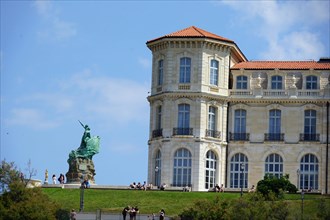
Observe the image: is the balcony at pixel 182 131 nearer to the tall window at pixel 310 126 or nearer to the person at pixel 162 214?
the tall window at pixel 310 126

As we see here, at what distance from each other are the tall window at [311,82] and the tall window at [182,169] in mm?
11492

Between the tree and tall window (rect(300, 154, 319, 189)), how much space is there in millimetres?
26761

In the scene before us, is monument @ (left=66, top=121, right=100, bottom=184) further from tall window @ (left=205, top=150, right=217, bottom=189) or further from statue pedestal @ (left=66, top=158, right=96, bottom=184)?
tall window @ (left=205, top=150, right=217, bottom=189)

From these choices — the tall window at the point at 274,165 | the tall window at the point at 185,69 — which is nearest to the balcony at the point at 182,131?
the tall window at the point at 185,69

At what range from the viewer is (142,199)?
93.1m

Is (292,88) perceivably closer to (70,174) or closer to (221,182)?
(221,182)

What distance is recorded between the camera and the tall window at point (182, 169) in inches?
4053

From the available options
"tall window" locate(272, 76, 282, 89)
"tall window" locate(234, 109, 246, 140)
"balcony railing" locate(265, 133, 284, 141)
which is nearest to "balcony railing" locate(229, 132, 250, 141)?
"tall window" locate(234, 109, 246, 140)

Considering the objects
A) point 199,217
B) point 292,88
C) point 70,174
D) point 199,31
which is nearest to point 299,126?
point 292,88

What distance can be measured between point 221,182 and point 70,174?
1209 centimetres

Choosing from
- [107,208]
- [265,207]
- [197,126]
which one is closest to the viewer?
[265,207]

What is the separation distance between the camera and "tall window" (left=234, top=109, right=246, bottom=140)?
10581 cm

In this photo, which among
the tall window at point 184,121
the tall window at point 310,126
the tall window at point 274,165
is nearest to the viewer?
the tall window at point 184,121

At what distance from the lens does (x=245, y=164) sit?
104938 mm
